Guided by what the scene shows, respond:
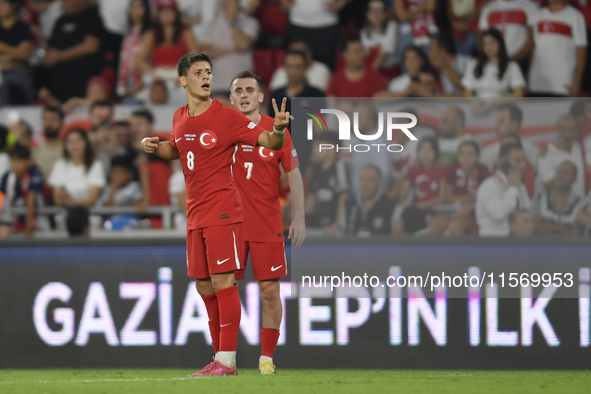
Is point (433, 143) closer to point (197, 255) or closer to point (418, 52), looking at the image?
point (197, 255)

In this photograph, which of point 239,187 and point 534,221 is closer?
point 239,187

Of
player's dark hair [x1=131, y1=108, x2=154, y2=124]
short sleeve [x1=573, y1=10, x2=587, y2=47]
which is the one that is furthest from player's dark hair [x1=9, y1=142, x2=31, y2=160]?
short sleeve [x1=573, y1=10, x2=587, y2=47]

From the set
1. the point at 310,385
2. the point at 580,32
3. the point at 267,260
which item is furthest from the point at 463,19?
the point at 310,385

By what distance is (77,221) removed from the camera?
7.66 metres

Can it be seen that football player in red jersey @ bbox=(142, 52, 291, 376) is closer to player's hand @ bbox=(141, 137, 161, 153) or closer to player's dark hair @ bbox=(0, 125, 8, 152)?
player's hand @ bbox=(141, 137, 161, 153)

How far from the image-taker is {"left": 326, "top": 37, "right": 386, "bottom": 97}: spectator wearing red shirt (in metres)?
9.30

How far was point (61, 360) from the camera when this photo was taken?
6918 millimetres

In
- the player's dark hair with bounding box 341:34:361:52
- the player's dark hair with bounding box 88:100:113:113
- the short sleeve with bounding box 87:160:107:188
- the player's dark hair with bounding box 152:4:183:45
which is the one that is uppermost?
the player's dark hair with bounding box 152:4:183:45

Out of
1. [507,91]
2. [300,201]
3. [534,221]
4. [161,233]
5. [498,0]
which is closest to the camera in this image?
[300,201]

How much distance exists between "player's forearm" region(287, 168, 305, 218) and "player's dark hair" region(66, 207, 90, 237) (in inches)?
102

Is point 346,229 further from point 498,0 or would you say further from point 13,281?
point 498,0

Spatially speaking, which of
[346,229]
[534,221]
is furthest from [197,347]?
[534,221]

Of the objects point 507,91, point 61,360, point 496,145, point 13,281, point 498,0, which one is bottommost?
point 61,360

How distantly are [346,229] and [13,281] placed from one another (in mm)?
2868
